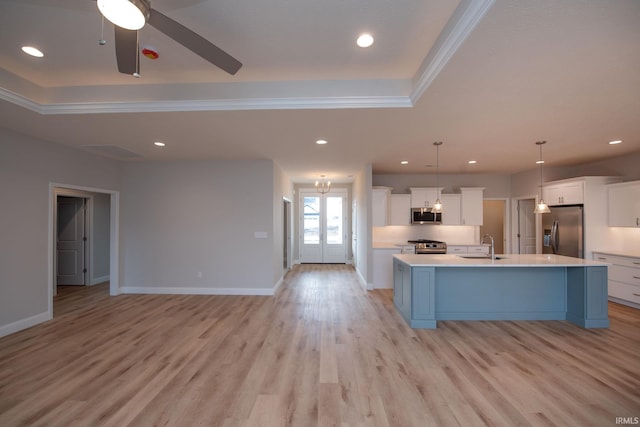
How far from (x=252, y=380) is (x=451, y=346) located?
2.19 metres

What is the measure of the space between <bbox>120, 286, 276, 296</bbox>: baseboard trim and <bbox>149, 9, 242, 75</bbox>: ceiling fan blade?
14.1 ft

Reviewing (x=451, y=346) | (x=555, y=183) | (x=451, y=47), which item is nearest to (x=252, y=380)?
(x=451, y=346)

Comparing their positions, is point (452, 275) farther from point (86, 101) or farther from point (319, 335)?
point (86, 101)

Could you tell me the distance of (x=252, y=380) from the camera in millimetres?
2520

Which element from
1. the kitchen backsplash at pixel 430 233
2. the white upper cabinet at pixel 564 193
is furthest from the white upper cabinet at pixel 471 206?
the white upper cabinet at pixel 564 193

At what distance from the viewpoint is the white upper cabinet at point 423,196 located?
6.58 meters

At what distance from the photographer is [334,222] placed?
354 inches

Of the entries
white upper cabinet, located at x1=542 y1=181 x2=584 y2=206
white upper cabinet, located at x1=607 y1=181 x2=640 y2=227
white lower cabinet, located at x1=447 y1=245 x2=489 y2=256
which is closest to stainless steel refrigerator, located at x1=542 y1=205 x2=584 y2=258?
white upper cabinet, located at x1=542 y1=181 x2=584 y2=206

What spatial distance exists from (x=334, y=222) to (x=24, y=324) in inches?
274

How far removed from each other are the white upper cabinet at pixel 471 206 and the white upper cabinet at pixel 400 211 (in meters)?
1.26

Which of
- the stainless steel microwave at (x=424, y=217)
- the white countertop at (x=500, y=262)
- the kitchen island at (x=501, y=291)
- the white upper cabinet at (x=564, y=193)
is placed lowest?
the kitchen island at (x=501, y=291)

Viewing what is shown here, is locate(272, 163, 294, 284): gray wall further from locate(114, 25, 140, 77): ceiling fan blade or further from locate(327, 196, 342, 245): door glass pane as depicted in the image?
locate(114, 25, 140, 77): ceiling fan blade

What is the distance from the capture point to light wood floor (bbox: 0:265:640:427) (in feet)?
6.83

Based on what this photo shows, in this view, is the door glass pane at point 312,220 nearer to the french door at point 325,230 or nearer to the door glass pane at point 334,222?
the french door at point 325,230
